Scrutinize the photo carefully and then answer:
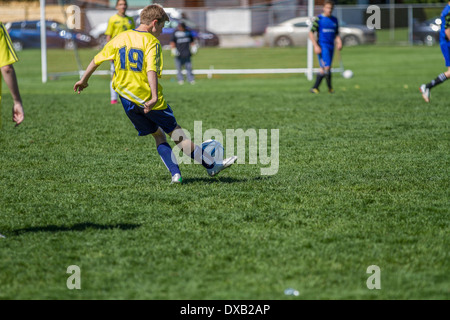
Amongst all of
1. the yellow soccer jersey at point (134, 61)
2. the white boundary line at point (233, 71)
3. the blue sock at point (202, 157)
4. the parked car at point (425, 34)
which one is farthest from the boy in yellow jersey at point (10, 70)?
the parked car at point (425, 34)

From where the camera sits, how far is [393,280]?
160 inches

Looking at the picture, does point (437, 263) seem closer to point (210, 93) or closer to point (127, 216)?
point (127, 216)

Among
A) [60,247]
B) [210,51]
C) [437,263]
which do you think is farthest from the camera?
[210,51]

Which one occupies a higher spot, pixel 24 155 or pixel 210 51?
pixel 210 51

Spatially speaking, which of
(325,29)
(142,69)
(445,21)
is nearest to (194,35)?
(325,29)

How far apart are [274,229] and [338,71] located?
18.6m

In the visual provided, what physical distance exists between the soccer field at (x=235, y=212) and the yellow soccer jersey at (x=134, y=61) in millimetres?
981

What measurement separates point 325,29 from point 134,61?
10.4 meters

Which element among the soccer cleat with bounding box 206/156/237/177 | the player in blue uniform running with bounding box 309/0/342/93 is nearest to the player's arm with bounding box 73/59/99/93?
the soccer cleat with bounding box 206/156/237/177

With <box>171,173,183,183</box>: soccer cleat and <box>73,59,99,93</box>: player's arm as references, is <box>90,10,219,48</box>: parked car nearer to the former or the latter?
<box>171,173,183,183</box>: soccer cleat

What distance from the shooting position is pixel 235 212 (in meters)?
5.69

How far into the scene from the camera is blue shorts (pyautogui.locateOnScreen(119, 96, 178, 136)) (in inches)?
255

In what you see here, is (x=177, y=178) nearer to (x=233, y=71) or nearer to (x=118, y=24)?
(x=118, y=24)
